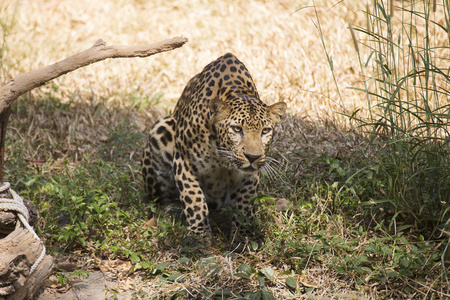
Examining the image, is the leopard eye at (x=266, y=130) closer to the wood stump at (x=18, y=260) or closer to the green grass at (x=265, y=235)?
the green grass at (x=265, y=235)

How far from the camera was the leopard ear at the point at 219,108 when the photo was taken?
169 inches

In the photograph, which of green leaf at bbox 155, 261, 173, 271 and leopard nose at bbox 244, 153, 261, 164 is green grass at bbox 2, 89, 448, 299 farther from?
leopard nose at bbox 244, 153, 261, 164

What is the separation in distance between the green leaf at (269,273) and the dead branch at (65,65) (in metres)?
1.91

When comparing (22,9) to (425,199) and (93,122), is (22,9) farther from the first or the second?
(425,199)

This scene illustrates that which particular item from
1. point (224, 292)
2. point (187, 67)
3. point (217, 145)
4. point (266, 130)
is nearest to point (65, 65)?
point (217, 145)

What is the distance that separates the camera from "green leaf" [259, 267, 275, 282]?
13.2ft

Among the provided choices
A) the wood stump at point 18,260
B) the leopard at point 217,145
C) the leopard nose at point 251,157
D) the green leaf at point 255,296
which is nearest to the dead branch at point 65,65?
the wood stump at point 18,260

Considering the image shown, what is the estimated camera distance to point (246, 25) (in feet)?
30.3

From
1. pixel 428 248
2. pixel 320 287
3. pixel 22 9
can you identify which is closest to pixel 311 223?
pixel 320 287

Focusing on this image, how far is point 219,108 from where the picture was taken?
A: 4328mm

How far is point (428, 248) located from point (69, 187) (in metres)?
3.53

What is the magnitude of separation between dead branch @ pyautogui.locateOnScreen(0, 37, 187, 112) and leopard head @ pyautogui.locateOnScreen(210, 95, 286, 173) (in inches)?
33.7

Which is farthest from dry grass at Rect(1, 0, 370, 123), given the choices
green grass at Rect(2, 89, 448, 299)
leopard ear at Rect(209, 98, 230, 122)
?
leopard ear at Rect(209, 98, 230, 122)

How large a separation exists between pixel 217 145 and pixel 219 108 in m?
0.34
